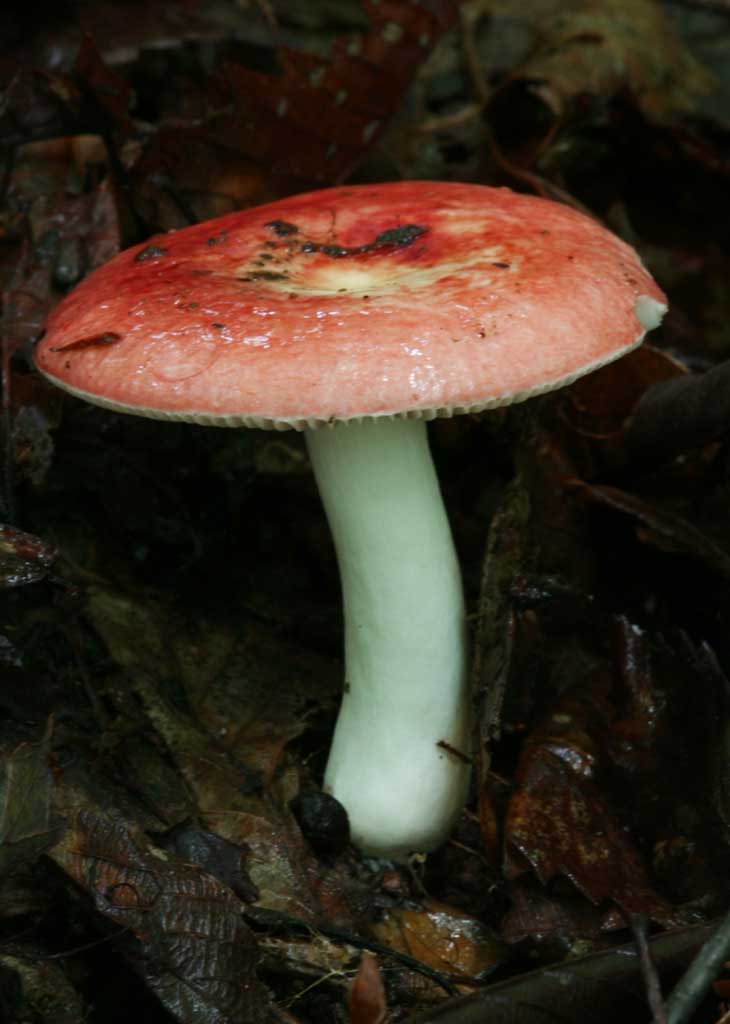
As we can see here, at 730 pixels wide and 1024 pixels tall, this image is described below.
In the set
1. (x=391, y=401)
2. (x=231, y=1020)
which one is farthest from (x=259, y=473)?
(x=231, y=1020)

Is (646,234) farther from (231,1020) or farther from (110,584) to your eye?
(231,1020)

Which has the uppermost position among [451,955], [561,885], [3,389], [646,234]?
[3,389]

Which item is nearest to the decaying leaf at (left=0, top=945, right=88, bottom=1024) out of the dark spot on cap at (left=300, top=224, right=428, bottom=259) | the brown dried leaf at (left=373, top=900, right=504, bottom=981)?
the brown dried leaf at (left=373, top=900, right=504, bottom=981)

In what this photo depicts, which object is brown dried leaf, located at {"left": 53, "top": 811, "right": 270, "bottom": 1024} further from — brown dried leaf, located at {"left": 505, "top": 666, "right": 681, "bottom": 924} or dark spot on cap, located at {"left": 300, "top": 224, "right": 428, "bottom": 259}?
dark spot on cap, located at {"left": 300, "top": 224, "right": 428, "bottom": 259}

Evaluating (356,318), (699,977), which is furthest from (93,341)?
(699,977)

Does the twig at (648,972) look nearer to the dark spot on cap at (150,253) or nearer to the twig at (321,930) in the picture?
the twig at (321,930)

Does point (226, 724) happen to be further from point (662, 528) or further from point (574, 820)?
point (662, 528)
